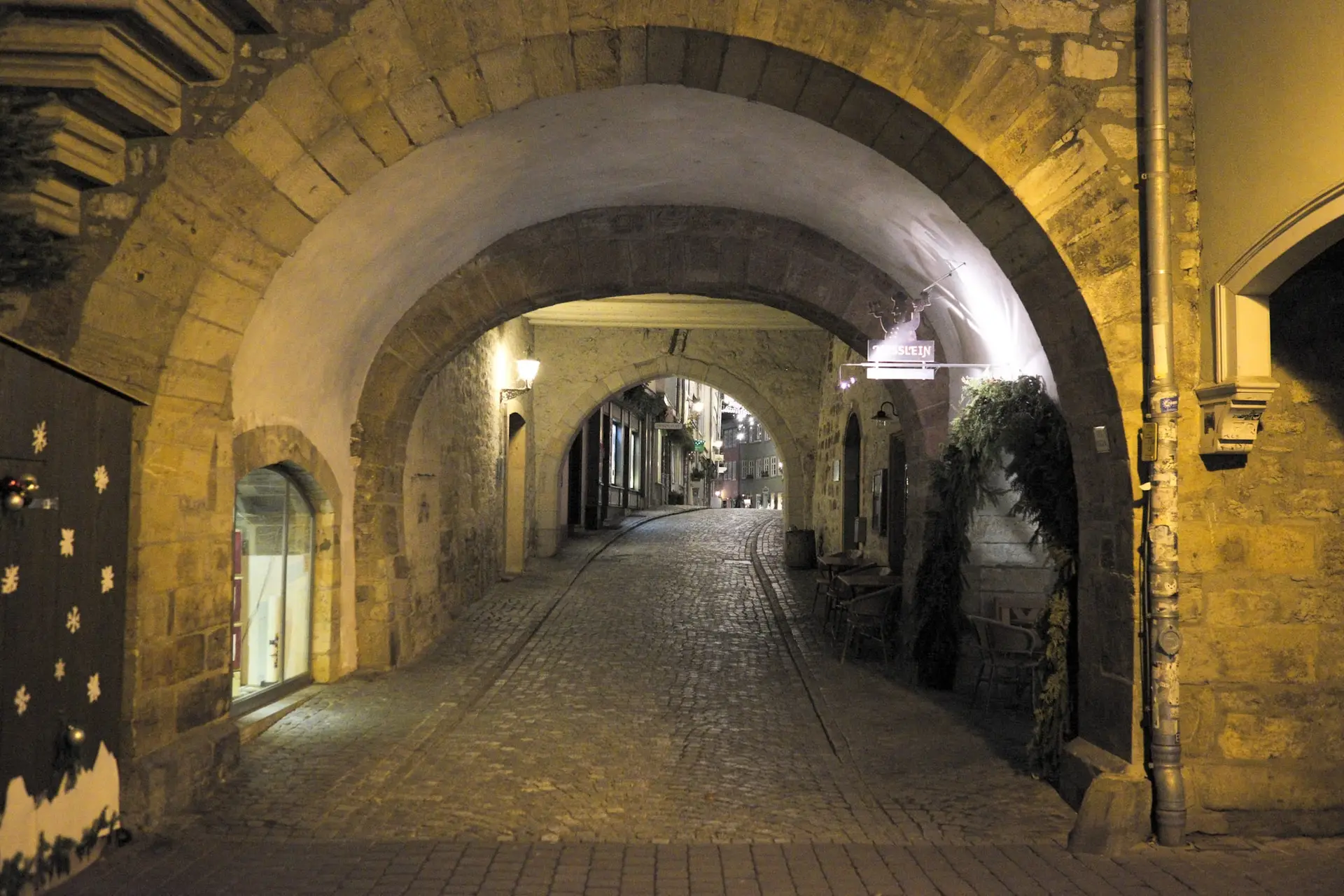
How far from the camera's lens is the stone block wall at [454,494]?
8.99m

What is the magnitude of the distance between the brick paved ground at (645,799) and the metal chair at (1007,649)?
1.24ft

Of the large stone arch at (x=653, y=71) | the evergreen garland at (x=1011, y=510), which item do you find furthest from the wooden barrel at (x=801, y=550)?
the large stone arch at (x=653, y=71)

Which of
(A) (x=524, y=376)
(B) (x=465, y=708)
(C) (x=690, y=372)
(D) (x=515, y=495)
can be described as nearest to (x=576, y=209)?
(B) (x=465, y=708)

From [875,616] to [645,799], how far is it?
4.03m

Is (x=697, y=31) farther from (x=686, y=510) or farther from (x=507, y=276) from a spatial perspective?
(x=686, y=510)

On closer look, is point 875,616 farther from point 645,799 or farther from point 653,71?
point 653,71

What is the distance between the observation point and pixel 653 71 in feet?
16.2

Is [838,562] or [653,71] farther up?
[653,71]

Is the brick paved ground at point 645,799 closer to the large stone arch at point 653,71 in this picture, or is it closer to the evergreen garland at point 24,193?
the large stone arch at point 653,71

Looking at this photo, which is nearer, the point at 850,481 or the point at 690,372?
the point at 850,481

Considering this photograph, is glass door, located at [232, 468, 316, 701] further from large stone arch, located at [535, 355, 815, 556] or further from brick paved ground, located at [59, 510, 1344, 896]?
large stone arch, located at [535, 355, 815, 556]

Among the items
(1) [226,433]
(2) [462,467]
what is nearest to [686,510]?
(2) [462,467]

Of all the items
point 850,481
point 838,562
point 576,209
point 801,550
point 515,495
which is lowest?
point 801,550

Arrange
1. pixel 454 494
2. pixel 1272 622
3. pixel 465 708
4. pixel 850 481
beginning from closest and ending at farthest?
1. pixel 1272 622
2. pixel 465 708
3. pixel 454 494
4. pixel 850 481
